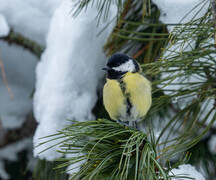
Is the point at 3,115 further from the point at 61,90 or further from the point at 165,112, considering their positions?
the point at 165,112

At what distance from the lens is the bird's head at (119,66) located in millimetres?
959

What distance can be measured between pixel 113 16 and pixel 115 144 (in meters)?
0.63

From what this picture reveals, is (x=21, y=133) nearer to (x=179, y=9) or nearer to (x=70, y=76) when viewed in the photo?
(x=70, y=76)

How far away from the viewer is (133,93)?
0.97 meters

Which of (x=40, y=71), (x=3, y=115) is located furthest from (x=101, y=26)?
(x=3, y=115)

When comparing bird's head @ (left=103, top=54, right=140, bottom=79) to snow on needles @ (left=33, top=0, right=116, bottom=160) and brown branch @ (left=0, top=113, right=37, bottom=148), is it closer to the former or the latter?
snow on needles @ (left=33, top=0, right=116, bottom=160)

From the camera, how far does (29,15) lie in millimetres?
1659

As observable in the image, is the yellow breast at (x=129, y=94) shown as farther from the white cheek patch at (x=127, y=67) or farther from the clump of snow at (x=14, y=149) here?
the clump of snow at (x=14, y=149)

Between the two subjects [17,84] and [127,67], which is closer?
[127,67]

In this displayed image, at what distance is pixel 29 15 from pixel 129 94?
896mm

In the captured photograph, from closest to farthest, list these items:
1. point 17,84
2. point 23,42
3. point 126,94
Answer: point 126,94 → point 23,42 → point 17,84

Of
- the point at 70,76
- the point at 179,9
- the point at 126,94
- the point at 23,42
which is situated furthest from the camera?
the point at 23,42

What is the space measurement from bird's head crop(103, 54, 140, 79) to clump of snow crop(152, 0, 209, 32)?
22cm

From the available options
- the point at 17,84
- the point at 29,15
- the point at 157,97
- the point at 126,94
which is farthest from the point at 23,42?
the point at 126,94
